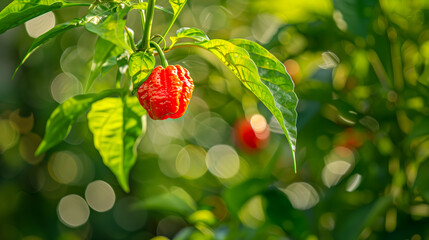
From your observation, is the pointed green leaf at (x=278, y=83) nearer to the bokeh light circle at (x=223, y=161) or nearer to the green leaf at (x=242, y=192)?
the green leaf at (x=242, y=192)

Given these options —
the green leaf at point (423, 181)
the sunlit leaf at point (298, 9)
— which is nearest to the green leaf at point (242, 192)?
the green leaf at point (423, 181)

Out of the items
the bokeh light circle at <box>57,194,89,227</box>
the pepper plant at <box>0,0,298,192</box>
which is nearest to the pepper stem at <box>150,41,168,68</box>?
the pepper plant at <box>0,0,298,192</box>

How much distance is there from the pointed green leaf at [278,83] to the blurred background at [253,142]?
396 millimetres

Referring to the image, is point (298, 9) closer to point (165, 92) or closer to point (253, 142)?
point (253, 142)

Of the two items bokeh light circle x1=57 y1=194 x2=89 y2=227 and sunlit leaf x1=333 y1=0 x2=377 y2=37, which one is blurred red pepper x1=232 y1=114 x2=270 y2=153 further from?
bokeh light circle x1=57 y1=194 x2=89 y2=227

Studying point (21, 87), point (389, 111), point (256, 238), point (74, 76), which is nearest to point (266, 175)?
point (256, 238)

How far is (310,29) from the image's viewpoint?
120 centimetres

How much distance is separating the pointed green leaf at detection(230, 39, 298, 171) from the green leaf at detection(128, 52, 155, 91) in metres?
0.09

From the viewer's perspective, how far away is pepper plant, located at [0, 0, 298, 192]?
556 millimetres

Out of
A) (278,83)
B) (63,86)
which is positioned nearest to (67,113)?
(278,83)

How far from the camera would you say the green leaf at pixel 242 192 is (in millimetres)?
1037

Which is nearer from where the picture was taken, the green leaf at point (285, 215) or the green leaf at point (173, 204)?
the green leaf at point (285, 215)

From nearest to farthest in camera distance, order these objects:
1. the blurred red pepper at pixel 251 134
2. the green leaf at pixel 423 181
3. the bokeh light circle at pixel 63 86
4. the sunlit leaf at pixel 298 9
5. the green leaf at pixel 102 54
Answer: the green leaf at pixel 102 54 < the green leaf at pixel 423 181 < the sunlit leaf at pixel 298 9 < the blurred red pepper at pixel 251 134 < the bokeh light circle at pixel 63 86

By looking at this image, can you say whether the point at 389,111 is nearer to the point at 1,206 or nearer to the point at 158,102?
the point at 158,102
